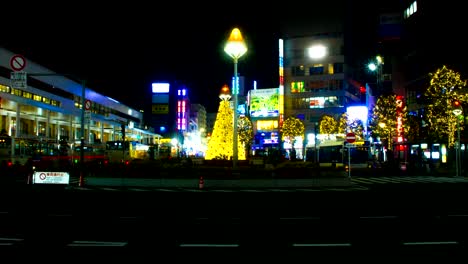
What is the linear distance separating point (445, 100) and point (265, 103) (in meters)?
53.5

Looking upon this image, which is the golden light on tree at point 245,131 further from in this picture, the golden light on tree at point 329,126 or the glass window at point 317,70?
the glass window at point 317,70

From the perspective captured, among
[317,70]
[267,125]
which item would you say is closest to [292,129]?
[317,70]

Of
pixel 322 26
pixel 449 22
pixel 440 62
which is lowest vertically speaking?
pixel 440 62

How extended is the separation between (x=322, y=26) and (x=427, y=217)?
83.2m

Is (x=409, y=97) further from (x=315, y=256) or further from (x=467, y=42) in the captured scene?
(x=315, y=256)

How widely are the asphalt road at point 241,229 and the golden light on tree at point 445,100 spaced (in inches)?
1086

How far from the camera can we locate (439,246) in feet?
27.9

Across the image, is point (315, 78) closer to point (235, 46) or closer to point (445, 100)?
point (445, 100)

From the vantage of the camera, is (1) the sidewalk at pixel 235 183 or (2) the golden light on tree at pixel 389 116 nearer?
(1) the sidewalk at pixel 235 183

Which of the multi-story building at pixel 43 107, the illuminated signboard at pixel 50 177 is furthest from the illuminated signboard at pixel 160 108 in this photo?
the illuminated signboard at pixel 50 177

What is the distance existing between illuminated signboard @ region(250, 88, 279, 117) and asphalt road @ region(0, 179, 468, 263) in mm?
76510

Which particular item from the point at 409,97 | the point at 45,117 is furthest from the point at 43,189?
the point at 409,97

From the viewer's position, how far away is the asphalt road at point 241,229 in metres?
8.24

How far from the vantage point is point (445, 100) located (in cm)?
4209
